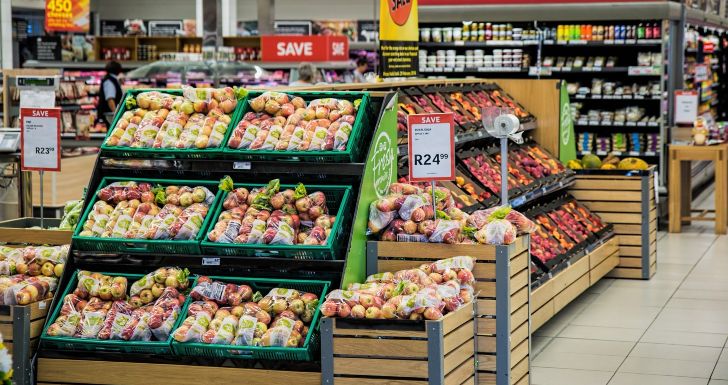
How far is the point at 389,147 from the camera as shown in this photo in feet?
16.9

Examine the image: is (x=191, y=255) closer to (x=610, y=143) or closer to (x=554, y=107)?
(x=554, y=107)

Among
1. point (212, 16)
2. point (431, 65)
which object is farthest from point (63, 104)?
point (431, 65)

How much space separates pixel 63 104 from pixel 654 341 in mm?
9138

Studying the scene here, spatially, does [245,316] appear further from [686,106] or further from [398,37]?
[686,106]

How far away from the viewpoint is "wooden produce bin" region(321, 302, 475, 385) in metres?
4.03

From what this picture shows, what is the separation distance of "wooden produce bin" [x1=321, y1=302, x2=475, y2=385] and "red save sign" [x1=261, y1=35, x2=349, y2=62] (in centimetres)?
1209

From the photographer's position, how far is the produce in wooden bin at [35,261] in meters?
4.84

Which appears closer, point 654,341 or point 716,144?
point 654,341

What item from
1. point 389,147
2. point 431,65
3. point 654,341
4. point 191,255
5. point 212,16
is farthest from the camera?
point 212,16

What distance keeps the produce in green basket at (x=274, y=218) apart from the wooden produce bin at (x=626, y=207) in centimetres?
457

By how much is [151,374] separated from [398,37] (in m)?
3.87

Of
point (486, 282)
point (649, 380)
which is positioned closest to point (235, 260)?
point (486, 282)

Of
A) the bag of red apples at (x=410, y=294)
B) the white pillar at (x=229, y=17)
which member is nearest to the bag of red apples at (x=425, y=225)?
the bag of red apples at (x=410, y=294)

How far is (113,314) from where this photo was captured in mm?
4477
